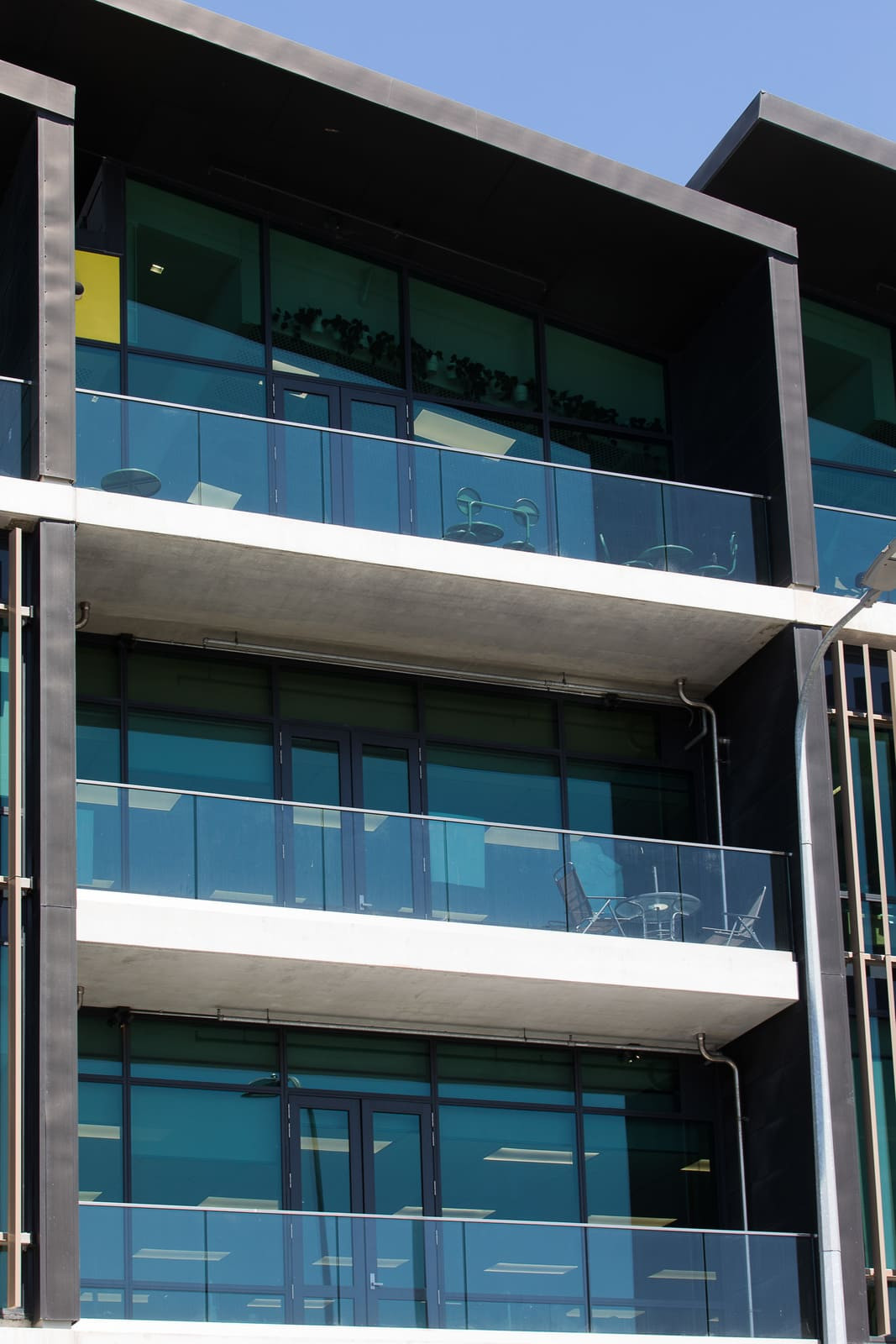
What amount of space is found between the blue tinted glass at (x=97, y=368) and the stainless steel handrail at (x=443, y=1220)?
815 cm

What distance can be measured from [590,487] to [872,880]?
481 cm

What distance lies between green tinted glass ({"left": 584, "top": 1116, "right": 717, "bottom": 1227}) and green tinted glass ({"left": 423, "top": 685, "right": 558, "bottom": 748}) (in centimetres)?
405

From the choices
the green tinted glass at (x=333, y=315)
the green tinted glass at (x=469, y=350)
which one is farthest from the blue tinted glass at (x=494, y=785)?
the green tinted glass at (x=333, y=315)

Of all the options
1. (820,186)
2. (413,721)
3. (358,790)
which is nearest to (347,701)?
(413,721)

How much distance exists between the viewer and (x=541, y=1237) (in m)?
20.1

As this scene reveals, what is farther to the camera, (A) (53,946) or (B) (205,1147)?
(B) (205,1147)

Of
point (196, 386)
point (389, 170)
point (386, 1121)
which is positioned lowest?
point (386, 1121)

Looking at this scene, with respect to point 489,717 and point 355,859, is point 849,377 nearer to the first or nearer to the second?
point 489,717

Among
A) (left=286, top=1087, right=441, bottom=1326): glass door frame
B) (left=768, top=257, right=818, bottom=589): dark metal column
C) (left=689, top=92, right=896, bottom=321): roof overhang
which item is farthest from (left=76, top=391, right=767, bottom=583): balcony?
(left=286, top=1087, right=441, bottom=1326): glass door frame

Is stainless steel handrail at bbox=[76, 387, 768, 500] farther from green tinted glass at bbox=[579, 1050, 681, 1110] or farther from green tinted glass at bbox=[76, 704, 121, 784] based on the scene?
green tinted glass at bbox=[579, 1050, 681, 1110]

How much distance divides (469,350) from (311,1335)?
37.4 ft

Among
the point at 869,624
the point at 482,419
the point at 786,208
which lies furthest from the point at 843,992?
the point at 786,208

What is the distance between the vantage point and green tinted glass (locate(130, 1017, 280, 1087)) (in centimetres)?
2155

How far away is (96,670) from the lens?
22812 millimetres
